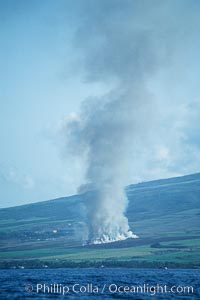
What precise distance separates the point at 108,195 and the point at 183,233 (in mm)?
Result: 28902

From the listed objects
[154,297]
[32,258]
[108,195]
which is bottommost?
[154,297]

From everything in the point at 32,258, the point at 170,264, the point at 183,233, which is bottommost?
the point at 170,264

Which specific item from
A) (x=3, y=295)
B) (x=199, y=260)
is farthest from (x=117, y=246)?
(x=3, y=295)

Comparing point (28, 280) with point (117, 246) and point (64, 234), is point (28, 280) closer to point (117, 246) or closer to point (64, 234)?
point (117, 246)

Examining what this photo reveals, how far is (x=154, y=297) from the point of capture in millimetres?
54969

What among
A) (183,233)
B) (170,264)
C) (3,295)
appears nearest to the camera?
(3,295)

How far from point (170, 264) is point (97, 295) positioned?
159 ft

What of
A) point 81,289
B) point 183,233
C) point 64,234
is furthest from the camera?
point 64,234

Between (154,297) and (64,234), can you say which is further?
(64,234)

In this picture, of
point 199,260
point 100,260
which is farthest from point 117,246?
point 199,260

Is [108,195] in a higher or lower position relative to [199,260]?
higher

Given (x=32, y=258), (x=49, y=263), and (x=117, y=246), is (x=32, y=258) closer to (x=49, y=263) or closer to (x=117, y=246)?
(x=49, y=263)

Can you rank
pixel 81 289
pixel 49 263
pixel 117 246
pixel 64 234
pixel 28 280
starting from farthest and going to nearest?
pixel 64 234, pixel 117 246, pixel 49 263, pixel 28 280, pixel 81 289

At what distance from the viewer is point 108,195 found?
16462 centimetres
